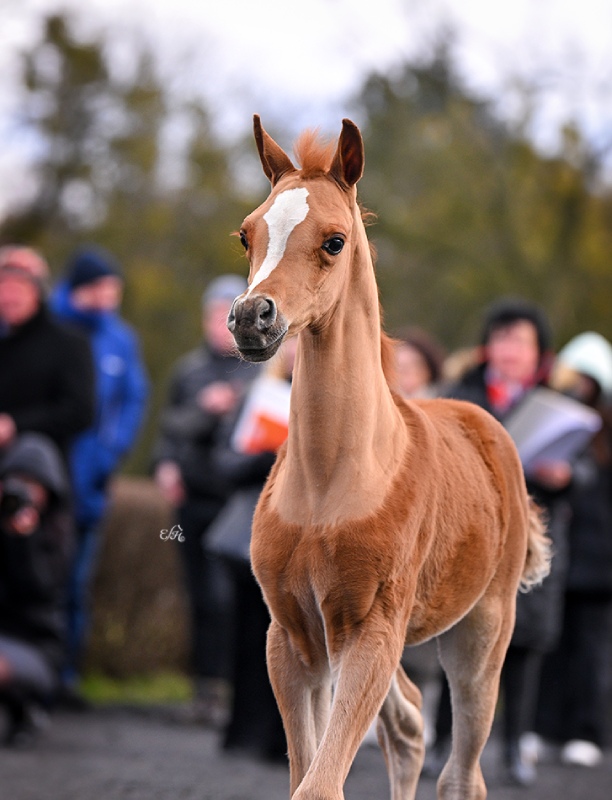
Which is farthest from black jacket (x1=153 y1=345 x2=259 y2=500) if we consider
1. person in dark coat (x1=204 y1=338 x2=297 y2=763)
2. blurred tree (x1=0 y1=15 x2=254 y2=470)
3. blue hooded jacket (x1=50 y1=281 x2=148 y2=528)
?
blurred tree (x1=0 y1=15 x2=254 y2=470)

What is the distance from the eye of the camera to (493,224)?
1764cm

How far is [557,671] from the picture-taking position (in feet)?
29.6

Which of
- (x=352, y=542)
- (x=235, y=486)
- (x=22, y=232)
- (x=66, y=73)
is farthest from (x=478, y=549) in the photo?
(x=66, y=73)

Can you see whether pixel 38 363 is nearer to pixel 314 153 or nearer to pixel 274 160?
pixel 274 160

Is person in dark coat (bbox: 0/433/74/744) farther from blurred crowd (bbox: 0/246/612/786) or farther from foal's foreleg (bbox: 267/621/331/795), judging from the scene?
foal's foreleg (bbox: 267/621/331/795)

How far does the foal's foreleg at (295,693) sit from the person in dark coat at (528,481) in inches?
103

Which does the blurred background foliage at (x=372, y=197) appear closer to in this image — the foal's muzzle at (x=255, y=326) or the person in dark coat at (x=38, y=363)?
the person in dark coat at (x=38, y=363)

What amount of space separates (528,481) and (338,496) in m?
3.95

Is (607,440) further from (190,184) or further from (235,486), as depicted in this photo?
(190,184)

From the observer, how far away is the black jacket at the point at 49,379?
8.40 meters

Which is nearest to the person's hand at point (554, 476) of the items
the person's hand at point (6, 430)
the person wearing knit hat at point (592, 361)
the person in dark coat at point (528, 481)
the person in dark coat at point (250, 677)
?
the person in dark coat at point (528, 481)

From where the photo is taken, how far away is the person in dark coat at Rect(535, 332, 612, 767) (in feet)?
28.7

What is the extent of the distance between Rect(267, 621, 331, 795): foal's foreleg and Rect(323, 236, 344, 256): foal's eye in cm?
97

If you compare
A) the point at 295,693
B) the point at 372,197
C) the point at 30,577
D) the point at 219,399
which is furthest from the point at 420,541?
the point at 372,197
